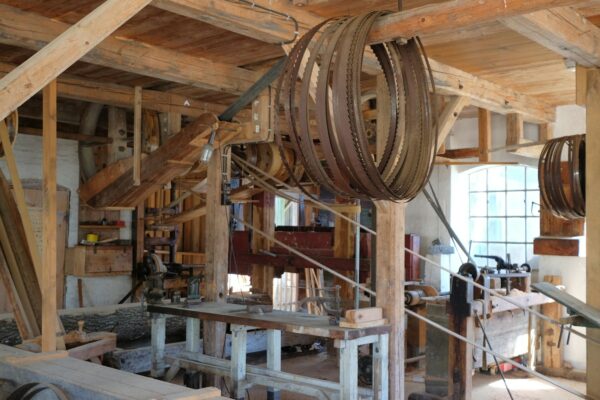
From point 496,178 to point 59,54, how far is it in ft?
26.2

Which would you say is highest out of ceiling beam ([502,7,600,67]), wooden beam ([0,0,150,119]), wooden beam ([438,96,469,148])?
ceiling beam ([502,7,600,67])

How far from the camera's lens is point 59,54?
Result: 7.48ft

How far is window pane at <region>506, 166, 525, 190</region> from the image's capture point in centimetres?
916

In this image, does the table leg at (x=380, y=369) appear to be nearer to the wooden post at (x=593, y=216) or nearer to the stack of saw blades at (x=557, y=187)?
the wooden post at (x=593, y=216)

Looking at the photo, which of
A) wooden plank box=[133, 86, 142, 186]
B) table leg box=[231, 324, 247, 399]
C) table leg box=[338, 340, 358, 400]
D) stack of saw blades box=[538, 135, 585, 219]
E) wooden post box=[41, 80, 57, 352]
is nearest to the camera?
wooden post box=[41, 80, 57, 352]

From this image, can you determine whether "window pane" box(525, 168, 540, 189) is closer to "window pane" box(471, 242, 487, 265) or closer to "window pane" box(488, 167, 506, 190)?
"window pane" box(488, 167, 506, 190)

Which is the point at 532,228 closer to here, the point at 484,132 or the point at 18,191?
the point at 484,132

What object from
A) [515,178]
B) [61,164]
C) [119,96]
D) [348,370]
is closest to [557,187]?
[348,370]

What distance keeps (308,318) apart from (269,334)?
1.34 feet

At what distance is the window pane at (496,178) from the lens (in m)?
9.37

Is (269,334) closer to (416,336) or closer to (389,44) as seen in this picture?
(389,44)

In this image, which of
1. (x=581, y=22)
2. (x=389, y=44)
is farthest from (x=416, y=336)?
(x=389, y=44)

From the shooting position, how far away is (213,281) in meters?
5.37

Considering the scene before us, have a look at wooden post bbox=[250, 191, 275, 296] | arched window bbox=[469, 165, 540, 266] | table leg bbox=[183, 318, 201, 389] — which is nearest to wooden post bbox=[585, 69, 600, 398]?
table leg bbox=[183, 318, 201, 389]
